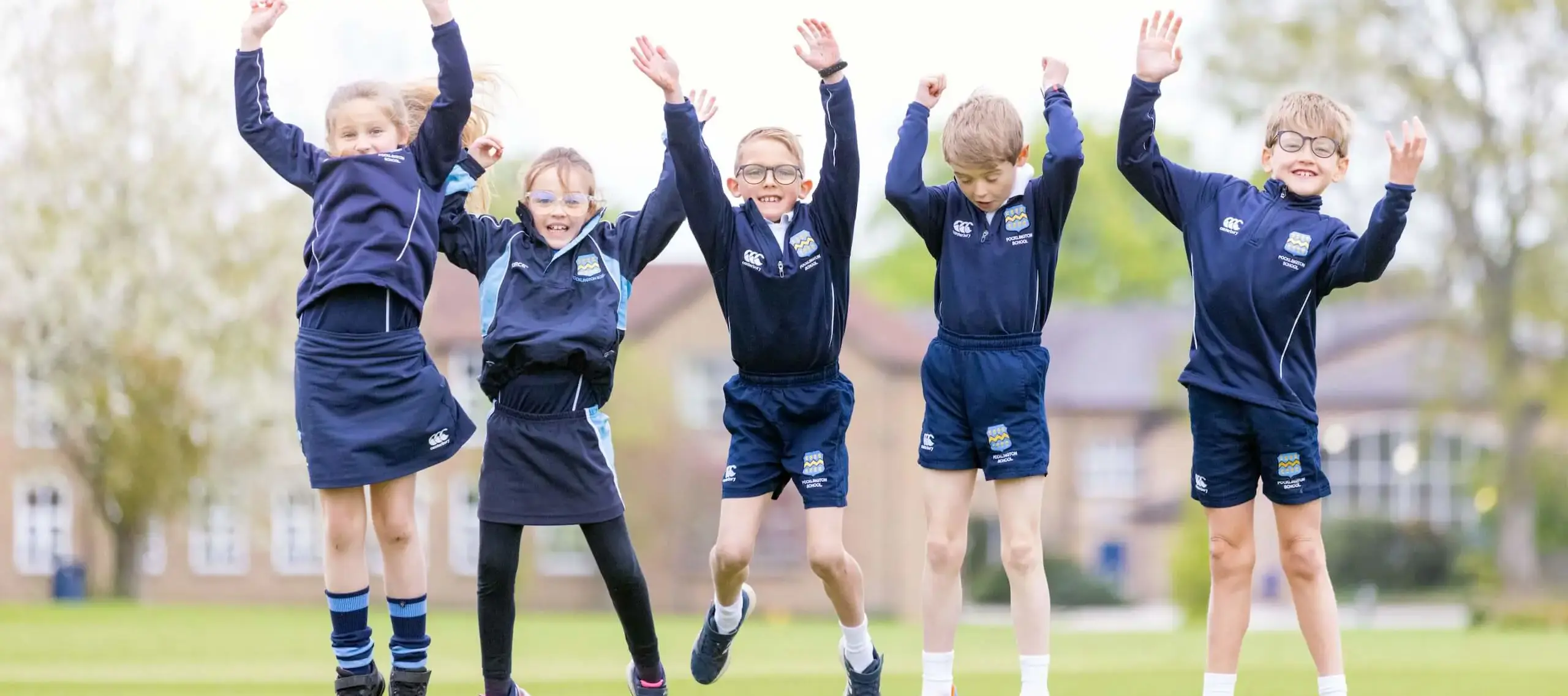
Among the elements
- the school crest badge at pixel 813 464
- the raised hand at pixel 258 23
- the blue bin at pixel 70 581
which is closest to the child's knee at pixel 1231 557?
the school crest badge at pixel 813 464

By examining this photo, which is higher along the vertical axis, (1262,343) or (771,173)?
(771,173)

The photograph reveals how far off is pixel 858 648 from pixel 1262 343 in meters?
2.01

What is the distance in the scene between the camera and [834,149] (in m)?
6.66

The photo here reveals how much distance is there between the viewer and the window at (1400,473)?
50906 millimetres

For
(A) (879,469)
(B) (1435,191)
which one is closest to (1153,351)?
(A) (879,469)

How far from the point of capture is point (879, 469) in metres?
44.4

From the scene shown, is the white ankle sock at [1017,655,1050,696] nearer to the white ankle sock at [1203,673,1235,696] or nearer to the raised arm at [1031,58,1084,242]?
the white ankle sock at [1203,673,1235,696]

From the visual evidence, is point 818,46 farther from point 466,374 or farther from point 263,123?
point 466,374

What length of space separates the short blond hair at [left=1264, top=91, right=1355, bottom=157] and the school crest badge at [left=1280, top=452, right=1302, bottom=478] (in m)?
1.16

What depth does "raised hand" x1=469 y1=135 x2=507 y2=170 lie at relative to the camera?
269 inches

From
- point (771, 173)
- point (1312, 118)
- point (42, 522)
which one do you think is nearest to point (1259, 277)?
point (1312, 118)

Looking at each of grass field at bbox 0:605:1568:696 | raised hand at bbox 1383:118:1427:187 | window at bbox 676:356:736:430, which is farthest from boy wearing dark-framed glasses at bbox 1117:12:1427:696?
window at bbox 676:356:736:430

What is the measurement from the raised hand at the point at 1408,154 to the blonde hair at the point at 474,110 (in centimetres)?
342

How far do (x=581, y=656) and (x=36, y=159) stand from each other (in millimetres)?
22251
